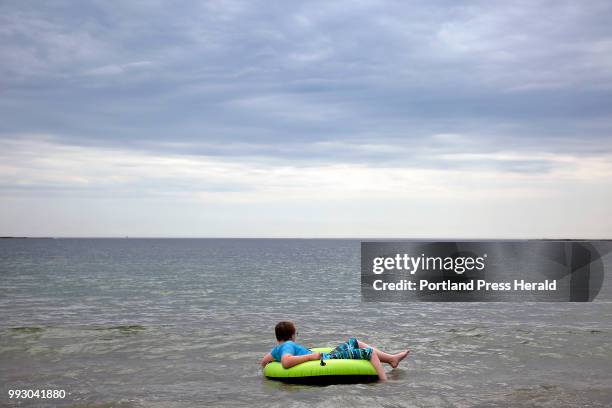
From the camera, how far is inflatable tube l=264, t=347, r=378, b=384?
11367mm

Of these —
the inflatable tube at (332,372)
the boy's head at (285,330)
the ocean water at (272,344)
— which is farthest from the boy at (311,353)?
the ocean water at (272,344)

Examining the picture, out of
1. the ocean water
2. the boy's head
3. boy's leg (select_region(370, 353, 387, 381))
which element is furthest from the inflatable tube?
the boy's head

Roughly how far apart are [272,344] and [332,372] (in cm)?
599

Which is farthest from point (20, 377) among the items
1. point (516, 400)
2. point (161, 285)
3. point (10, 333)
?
point (161, 285)

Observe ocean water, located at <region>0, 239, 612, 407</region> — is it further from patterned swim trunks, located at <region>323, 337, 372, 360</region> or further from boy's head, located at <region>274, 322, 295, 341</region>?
boy's head, located at <region>274, 322, 295, 341</region>

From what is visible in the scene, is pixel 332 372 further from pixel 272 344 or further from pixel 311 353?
pixel 272 344

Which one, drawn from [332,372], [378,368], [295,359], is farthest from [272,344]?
[378,368]

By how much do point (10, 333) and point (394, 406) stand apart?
47.0 feet

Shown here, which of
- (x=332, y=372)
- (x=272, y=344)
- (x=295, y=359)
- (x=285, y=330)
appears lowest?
(x=272, y=344)

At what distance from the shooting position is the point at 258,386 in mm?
11602

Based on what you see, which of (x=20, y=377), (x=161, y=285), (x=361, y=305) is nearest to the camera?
(x=20, y=377)

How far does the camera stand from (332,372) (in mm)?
11367

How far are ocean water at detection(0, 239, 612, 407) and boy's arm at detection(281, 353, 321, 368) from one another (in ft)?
1.49

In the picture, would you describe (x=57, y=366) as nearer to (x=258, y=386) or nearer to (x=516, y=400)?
(x=258, y=386)
